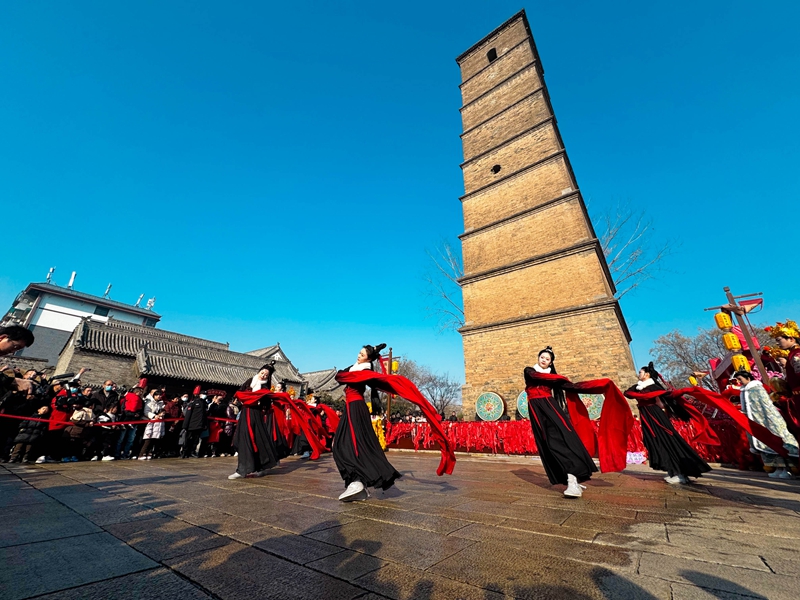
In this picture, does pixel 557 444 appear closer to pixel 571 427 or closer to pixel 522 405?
pixel 571 427

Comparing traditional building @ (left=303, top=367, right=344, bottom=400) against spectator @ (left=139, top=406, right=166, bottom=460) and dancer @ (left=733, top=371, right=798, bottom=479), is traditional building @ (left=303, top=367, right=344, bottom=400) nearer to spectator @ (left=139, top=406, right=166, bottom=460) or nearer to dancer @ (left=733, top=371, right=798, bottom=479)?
spectator @ (left=139, top=406, right=166, bottom=460)

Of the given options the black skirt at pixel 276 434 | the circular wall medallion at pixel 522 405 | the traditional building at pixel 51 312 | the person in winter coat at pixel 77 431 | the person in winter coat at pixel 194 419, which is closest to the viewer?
the black skirt at pixel 276 434

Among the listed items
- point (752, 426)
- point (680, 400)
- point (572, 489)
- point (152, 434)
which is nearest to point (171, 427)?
point (152, 434)

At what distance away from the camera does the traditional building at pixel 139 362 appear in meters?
19.8

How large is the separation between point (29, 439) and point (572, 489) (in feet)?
32.7

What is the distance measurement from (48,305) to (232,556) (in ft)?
195

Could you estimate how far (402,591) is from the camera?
1.61 m

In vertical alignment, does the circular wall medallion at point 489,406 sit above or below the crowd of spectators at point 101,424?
above

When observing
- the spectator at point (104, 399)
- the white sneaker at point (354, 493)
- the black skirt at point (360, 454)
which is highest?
the spectator at point (104, 399)

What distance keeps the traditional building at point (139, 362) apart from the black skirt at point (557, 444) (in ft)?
50.5

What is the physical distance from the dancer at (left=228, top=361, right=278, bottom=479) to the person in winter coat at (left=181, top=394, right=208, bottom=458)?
4093mm

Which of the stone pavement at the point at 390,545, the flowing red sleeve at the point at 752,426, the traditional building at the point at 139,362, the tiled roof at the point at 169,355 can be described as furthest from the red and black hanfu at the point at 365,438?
the tiled roof at the point at 169,355

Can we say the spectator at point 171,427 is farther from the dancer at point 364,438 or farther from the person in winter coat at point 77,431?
the dancer at point 364,438

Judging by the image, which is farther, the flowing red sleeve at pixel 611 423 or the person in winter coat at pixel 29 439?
the person in winter coat at pixel 29 439
